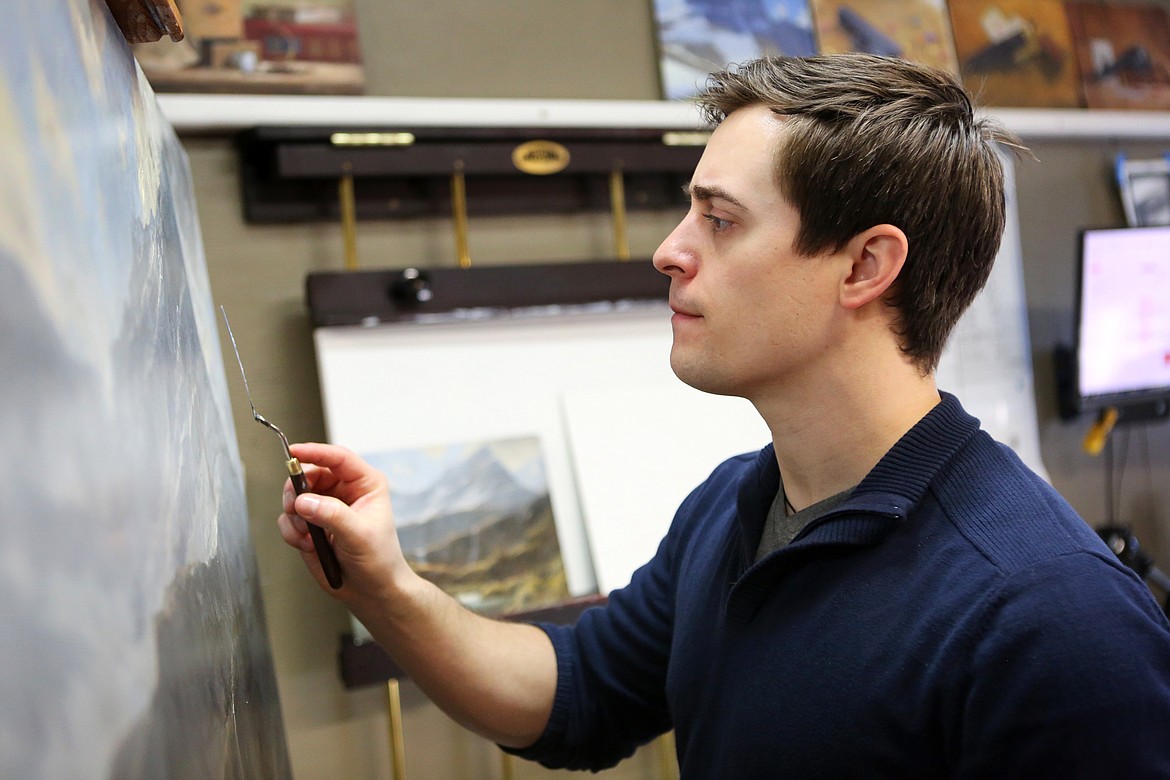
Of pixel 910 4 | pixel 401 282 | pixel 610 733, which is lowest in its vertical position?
pixel 610 733

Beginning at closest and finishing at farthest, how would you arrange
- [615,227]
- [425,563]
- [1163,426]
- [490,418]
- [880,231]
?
[880,231], [425,563], [490,418], [615,227], [1163,426]

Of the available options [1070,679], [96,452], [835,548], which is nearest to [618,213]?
[835,548]

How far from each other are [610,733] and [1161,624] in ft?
2.27

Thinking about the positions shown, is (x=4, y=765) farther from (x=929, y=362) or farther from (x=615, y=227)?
(x=615, y=227)

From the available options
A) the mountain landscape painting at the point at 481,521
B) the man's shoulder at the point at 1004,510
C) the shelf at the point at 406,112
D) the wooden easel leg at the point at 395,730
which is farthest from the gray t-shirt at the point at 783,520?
the shelf at the point at 406,112

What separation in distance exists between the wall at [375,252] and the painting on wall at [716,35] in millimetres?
49

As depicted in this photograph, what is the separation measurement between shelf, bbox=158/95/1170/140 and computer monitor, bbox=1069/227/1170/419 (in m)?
0.47

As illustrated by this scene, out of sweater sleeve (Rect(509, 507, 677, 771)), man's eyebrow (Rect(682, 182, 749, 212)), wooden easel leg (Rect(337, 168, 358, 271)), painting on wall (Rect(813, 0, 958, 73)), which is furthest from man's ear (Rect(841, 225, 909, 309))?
painting on wall (Rect(813, 0, 958, 73))

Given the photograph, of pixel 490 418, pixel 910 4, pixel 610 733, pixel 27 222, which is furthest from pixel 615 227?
pixel 27 222

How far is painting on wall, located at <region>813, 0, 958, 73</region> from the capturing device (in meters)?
2.48

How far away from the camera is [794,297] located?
110cm

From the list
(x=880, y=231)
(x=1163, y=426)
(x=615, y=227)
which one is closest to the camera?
(x=880, y=231)

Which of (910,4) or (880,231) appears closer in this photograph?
(880,231)

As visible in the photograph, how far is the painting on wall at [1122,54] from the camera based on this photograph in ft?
9.27
